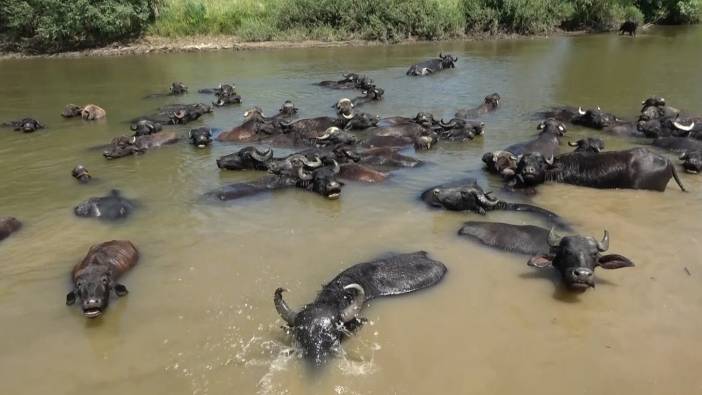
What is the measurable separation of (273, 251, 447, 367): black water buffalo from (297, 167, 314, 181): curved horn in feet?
9.65

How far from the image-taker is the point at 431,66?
61.4 ft

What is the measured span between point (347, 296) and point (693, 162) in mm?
6545

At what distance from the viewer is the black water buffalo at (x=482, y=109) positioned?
42.3 ft

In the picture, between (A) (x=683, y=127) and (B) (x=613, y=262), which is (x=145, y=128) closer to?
(B) (x=613, y=262)

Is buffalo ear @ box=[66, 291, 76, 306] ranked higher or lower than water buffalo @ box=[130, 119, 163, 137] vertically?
lower

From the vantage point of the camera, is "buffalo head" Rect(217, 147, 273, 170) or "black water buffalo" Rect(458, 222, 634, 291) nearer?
"black water buffalo" Rect(458, 222, 634, 291)

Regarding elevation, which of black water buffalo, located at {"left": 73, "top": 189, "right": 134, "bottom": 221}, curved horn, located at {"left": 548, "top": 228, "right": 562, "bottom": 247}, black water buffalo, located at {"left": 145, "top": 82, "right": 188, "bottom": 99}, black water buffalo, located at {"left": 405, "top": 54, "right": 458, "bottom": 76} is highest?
black water buffalo, located at {"left": 405, "top": 54, "right": 458, "bottom": 76}

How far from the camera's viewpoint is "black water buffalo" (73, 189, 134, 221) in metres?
7.80

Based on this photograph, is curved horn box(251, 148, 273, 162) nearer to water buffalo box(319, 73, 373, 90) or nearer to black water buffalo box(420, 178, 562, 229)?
black water buffalo box(420, 178, 562, 229)

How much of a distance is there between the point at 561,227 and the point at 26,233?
6834mm

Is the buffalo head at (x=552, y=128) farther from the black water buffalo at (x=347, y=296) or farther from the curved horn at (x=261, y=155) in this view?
the black water buffalo at (x=347, y=296)

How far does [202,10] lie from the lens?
28891 mm

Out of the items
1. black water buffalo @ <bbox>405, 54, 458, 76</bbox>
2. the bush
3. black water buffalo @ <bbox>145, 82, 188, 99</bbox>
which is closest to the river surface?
black water buffalo @ <bbox>145, 82, 188, 99</bbox>

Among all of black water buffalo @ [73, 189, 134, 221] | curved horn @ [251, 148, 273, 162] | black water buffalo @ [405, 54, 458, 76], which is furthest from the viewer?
black water buffalo @ [405, 54, 458, 76]
